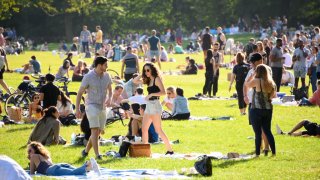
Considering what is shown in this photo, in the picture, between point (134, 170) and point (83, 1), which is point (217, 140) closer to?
point (134, 170)

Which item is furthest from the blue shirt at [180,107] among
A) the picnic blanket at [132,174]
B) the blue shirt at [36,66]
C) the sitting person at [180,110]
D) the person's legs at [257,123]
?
the blue shirt at [36,66]

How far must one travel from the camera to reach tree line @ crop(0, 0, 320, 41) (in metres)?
82.1

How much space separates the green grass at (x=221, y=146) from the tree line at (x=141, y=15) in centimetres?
5136

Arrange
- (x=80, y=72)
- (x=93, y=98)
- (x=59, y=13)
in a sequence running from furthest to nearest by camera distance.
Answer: (x=59, y=13)
(x=80, y=72)
(x=93, y=98)

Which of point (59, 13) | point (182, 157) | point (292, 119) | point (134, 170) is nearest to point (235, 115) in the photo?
point (292, 119)

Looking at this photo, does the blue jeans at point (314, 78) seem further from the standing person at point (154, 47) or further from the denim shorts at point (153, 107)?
the denim shorts at point (153, 107)

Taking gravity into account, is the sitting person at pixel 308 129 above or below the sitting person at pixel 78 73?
below

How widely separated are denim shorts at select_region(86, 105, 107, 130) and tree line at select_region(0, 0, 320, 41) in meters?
59.3

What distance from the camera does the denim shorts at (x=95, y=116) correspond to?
1694cm

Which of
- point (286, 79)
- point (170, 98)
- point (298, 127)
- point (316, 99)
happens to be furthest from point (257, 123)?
point (286, 79)

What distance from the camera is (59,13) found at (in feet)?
274

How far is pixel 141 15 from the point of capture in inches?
3703

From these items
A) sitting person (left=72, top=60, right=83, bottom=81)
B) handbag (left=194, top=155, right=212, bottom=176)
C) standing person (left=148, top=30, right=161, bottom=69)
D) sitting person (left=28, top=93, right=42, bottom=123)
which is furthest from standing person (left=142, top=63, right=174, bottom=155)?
standing person (left=148, top=30, right=161, bottom=69)

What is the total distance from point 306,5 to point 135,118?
6327cm
